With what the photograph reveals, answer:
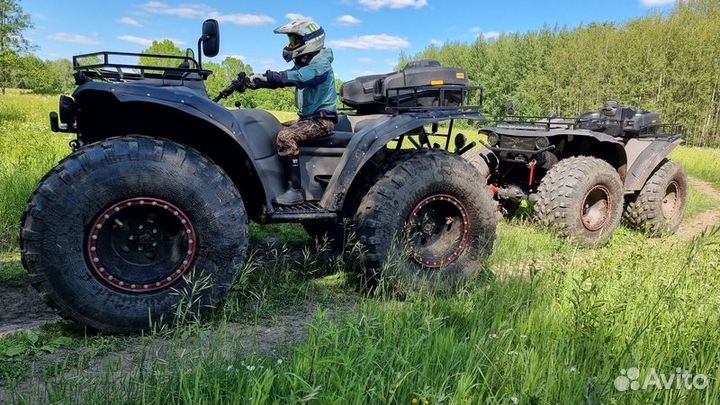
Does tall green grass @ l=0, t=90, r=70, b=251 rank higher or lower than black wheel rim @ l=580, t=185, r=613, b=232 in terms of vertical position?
higher

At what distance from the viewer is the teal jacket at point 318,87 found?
4289 mm

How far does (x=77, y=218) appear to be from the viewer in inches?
129

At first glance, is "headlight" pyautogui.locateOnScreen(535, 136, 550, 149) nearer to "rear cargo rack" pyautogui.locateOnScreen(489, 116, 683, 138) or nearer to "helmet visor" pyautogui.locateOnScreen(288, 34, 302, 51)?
"rear cargo rack" pyautogui.locateOnScreen(489, 116, 683, 138)

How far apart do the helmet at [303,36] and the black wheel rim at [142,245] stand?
1.69 m

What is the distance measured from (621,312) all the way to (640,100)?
3755 centimetres

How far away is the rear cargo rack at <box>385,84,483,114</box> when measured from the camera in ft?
16.2

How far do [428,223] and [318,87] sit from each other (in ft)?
4.70

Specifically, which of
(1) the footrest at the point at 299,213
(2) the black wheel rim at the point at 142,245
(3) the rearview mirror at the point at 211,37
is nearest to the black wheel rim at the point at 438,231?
(1) the footrest at the point at 299,213

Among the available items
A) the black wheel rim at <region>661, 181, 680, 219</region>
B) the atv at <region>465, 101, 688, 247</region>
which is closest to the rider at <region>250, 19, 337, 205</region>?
the atv at <region>465, 101, 688, 247</region>

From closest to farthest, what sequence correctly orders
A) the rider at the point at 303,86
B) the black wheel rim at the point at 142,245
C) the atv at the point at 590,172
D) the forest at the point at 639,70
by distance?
the black wheel rim at the point at 142,245
the rider at the point at 303,86
the atv at the point at 590,172
the forest at the point at 639,70

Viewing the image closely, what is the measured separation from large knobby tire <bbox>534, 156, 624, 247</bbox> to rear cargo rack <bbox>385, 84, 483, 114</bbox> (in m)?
1.96

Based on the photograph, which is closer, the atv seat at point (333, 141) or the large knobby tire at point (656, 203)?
the atv seat at point (333, 141)

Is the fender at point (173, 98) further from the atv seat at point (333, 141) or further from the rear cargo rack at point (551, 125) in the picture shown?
the rear cargo rack at point (551, 125)

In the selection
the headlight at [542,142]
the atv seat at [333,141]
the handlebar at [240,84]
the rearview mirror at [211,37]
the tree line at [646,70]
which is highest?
the tree line at [646,70]
